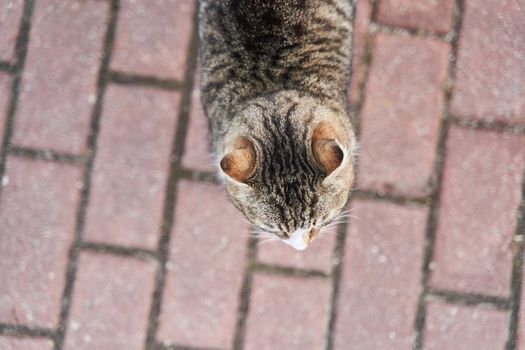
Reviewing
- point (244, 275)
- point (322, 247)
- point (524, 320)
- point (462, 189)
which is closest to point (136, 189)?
point (244, 275)

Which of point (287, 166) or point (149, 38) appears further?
point (149, 38)

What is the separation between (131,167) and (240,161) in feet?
2.32

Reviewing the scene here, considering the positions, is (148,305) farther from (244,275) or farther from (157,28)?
(157,28)

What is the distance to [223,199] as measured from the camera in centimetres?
208

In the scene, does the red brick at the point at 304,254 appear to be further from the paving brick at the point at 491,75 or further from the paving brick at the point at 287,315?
the paving brick at the point at 491,75

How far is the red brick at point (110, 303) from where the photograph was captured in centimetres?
205

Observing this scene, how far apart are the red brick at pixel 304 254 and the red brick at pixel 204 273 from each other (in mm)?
84

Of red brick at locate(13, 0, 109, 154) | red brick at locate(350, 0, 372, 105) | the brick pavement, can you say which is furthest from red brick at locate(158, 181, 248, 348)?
red brick at locate(350, 0, 372, 105)

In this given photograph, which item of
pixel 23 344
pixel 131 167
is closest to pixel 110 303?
pixel 23 344

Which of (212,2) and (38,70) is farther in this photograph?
(38,70)

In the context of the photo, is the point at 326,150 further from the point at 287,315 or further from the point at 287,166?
the point at 287,315

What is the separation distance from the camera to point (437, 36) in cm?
212

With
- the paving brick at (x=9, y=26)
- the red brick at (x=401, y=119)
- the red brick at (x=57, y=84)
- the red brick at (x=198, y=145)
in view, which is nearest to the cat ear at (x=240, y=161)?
the red brick at (x=198, y=145)

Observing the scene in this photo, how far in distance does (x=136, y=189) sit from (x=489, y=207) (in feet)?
4.08
